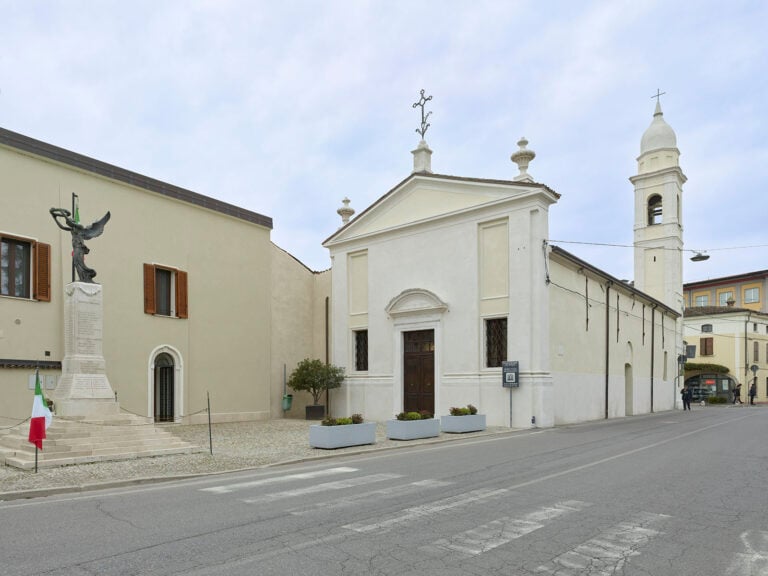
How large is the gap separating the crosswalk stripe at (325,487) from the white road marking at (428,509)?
173cm

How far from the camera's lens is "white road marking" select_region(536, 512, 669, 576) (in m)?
4.88

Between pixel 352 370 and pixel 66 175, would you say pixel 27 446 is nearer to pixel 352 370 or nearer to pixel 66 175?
pixel 66 175

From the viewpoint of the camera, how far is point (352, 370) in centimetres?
2458

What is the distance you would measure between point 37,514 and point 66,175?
13.4m

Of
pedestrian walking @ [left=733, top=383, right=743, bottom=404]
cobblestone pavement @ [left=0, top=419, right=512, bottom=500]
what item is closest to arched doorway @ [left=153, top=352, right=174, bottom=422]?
cobblestone pavement @ [left=0, top=419, right=512, bottom=500]

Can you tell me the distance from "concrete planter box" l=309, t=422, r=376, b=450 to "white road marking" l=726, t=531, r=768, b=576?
8730mm

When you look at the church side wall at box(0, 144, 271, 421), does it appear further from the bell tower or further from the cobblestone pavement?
the bell tower

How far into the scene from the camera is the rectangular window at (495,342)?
20.1 m

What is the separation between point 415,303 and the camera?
22562 mm

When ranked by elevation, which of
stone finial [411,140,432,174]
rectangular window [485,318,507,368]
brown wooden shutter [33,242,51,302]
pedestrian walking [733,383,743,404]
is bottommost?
pedestrian walking [733,383,743,404]

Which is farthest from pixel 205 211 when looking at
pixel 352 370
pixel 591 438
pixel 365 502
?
pixel 365 502

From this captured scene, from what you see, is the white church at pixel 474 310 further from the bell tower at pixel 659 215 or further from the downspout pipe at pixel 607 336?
the bell tower at pixel 659 215

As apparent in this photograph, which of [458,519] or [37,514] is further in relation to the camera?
[37,514]

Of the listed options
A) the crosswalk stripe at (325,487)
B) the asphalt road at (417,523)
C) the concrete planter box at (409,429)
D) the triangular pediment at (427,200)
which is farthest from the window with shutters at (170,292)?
the crosswalk stripe at (325,487)
